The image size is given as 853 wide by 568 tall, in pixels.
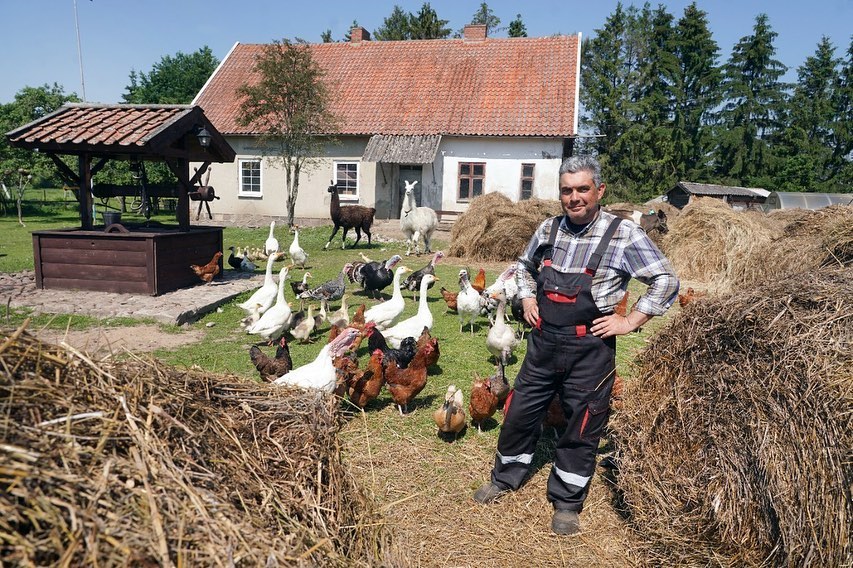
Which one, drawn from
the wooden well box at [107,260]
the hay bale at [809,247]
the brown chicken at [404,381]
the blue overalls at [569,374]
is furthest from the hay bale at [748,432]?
the wooden well box at [107,260]

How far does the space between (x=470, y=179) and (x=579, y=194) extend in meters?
21.7

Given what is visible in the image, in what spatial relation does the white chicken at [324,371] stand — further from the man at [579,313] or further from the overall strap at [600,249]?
the overall strap at [600,249]

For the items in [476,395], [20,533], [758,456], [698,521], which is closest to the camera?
[20,533]

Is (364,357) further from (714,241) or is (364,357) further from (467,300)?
(714,241)

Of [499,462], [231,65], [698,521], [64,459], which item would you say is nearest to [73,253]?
[499,462]

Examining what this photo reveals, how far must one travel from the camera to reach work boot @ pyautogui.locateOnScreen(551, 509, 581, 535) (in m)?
3.73

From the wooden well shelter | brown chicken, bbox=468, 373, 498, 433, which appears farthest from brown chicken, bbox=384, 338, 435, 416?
the wooden well shelter

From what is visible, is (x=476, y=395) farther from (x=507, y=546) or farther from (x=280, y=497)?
(x=280, y=497)

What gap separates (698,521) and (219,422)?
2695 millimetres

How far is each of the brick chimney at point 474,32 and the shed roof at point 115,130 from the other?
20.8 m

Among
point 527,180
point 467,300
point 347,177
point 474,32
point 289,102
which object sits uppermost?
point 474,32

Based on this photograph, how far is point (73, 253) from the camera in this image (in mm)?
10023

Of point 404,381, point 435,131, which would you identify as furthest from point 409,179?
point 404,381

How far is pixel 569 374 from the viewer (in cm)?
370
